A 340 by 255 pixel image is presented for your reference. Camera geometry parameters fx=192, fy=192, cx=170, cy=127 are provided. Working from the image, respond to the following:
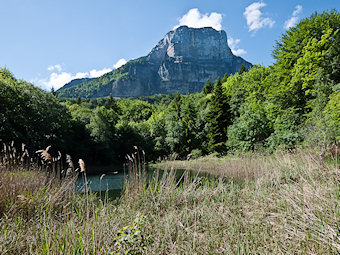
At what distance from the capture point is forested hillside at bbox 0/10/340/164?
12180 millimetres

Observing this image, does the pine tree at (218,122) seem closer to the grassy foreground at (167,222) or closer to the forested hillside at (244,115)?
the forested hillside at (244,115)

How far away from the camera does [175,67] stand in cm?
14238

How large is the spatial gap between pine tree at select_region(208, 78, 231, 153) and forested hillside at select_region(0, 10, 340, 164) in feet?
0.43

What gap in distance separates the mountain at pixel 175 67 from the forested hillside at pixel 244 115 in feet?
310

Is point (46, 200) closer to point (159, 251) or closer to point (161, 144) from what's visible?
point (159, 251)

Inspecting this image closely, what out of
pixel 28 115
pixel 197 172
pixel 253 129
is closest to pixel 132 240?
pixel 197 172

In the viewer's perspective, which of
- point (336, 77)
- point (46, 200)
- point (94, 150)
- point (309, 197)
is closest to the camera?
point (309, 197)

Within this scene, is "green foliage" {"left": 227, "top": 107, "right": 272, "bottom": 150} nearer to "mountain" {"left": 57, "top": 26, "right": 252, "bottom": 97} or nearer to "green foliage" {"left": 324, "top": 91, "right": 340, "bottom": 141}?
"green foliage" {"left": 324, "top": 91, "right": 340, "bottom": 141}

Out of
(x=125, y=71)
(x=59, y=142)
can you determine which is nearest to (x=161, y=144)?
(x=59, y=142)

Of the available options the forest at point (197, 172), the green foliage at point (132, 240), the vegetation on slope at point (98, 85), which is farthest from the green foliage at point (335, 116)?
the vegetation on slope at point (98, 85)

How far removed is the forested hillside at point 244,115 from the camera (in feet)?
40.0

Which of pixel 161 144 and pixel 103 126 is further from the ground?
pixel 103 126

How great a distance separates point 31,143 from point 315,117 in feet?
72.5

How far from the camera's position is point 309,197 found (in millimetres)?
2707
